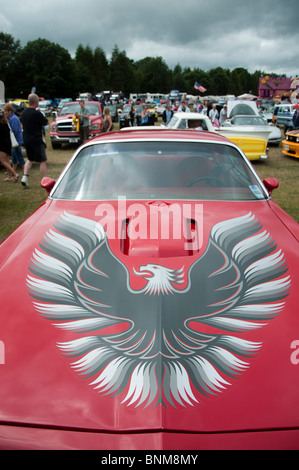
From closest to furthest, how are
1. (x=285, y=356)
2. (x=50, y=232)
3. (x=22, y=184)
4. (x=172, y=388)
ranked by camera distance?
1. (x=172, y=388)
2. (x=285, y=356)
3. (x=50, y=232)
4. (x=22, y=184)

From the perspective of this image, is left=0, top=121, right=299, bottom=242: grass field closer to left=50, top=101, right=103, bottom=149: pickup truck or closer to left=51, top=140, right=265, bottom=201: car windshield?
left=50, top=101, right=103, bottom=149: pickup truck

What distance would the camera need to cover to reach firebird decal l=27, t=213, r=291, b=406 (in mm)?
1262

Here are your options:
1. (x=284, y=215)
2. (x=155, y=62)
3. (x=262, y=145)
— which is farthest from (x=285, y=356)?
(x=155, y=62)

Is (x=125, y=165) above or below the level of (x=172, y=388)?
above

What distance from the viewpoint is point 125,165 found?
2.73 meters

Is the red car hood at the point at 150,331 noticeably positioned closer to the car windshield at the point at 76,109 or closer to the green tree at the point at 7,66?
the car windshield at the point at 76,109

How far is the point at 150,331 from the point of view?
1.42 metres

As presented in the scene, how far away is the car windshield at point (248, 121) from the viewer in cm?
1195

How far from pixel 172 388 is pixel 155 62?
396 ft

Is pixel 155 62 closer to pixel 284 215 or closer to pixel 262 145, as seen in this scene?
pixel 262 145

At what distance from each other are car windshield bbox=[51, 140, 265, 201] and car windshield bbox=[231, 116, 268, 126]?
31.8ft

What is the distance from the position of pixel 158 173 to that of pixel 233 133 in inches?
320

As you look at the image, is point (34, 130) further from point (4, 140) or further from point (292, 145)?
point (292, 145)

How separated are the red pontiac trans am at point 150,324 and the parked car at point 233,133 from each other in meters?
7.16
